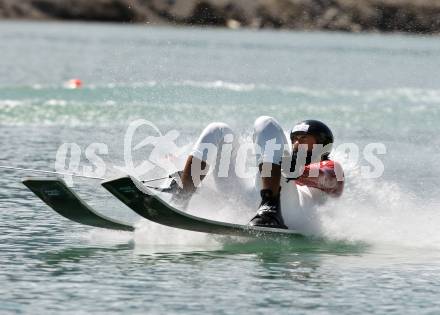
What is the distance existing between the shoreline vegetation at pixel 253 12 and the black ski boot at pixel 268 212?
74293 mm

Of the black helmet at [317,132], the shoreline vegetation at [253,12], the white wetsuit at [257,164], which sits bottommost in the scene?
the white wetsuit at [257,164]

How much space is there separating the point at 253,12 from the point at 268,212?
80.4 meters

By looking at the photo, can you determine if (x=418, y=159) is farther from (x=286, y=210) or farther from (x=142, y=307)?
(x=142, y=307)

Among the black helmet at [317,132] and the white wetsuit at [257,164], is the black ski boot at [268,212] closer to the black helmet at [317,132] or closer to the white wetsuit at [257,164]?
the white wetsuit at [257,164]

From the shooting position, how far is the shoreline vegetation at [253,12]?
286 ft

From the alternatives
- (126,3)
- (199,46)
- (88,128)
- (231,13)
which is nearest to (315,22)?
(231,13)

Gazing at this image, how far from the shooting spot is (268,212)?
37.2 feet

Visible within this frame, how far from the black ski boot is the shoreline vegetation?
244 ft

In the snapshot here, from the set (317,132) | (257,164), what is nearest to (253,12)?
(317,132)

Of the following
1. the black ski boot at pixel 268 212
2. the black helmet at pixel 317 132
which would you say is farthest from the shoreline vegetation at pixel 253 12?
the black ski boot at pixel 268 212

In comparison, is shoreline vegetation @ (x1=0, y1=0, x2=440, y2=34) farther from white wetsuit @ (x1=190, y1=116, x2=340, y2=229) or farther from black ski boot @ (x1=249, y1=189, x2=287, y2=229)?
black ski boot @ (x1=249, y1=189, x2=287, y2=229)

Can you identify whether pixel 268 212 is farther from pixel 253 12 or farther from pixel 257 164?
pixel 253 12

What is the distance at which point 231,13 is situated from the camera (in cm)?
9106

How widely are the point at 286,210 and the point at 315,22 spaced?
261 feet
